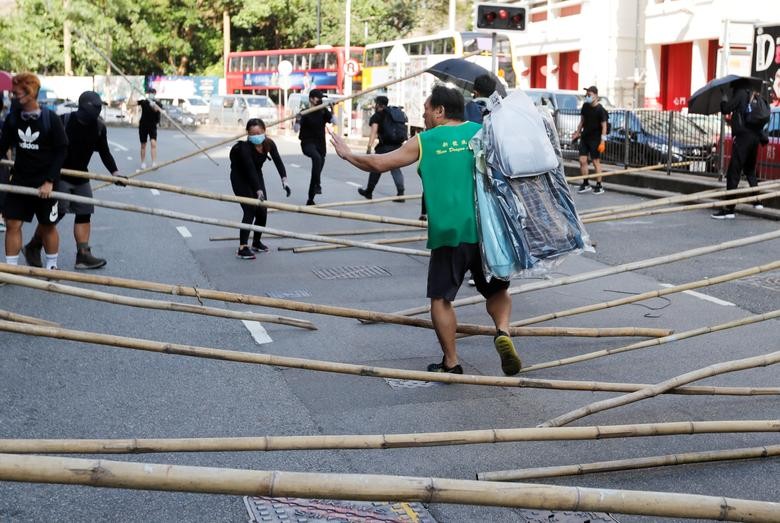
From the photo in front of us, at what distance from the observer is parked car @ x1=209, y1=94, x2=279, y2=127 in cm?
4694

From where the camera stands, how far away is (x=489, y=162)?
5957mm

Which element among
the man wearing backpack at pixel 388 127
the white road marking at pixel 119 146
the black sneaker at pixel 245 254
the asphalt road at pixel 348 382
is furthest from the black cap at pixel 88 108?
the white road marking at pixel 119 146

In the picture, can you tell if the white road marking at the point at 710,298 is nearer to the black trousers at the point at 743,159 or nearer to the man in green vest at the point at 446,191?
the man in green vest at the point at 446,191

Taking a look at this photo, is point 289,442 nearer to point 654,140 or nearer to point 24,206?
point 24,206

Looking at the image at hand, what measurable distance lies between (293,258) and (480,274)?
17.2 feet

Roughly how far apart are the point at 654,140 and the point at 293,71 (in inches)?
1408

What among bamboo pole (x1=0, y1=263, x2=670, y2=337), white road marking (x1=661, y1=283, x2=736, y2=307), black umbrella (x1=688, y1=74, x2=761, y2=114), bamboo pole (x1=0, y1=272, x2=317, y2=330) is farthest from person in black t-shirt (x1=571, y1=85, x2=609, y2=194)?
bamboo pole (x1=0, y1=263, x2=670, y2=337)

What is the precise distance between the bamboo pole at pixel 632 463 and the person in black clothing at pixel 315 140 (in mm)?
11539

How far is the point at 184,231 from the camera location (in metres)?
13.6

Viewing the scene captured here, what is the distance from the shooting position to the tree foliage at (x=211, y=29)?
64438 mm

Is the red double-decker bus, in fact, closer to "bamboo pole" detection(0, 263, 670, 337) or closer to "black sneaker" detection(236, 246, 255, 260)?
"black sneaker" detection(236, 246, 255, 260)

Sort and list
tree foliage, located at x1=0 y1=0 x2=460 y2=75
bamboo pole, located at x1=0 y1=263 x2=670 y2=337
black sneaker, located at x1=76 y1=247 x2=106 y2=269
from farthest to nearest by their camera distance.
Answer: tree foliage, located at x1=0 y1=0 x2=460 y2=75 < black sneaker, located at x1=76 y1=247 x2=106 y2=269 < bamboo pole, located at x1=0 y1=263 x2=670 y2=337

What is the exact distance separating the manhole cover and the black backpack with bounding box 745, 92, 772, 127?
11333 mm

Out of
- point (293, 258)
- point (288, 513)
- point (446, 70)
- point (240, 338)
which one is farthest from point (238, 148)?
point (288, 513)
